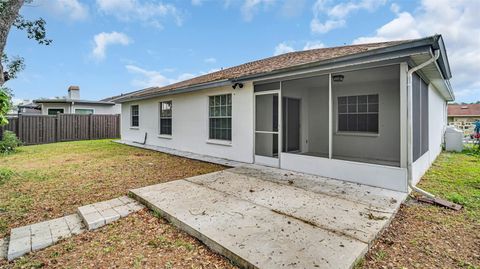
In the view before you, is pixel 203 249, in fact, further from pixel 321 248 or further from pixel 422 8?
pixel 422 8

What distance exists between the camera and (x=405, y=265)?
2.45 m

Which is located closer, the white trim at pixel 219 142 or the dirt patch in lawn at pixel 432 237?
the dirt patch in lawn at pixel 432 237

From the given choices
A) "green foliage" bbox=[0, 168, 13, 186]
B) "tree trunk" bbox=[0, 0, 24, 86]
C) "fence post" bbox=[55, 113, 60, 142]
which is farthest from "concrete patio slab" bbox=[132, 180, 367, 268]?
"fence post" bbox=[55, 113, 60, 142]

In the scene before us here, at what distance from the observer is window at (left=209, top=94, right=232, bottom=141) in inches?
323

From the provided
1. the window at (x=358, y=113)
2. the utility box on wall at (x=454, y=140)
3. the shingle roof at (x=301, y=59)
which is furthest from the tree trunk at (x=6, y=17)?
the utility box on wall at (x=454, y=140)

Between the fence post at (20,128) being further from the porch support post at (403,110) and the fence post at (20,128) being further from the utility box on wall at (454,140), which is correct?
the utility box on wall at (454,140)

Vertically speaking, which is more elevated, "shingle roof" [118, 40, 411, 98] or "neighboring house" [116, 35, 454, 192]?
"shingle roof" [118, 40, 411, 98]

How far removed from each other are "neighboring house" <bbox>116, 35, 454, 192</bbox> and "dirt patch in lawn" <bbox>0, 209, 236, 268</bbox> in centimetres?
389

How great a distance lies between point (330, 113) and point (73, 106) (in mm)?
20978

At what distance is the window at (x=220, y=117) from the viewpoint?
8211mm

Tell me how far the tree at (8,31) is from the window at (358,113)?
8.97 m

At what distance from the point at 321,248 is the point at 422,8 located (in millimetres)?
9257

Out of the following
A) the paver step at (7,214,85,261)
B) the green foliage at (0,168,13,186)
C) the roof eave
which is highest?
the roof eave

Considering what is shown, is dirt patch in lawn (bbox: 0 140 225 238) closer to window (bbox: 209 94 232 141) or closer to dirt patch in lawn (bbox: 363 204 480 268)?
window (bbox: 209 94 232 141)
